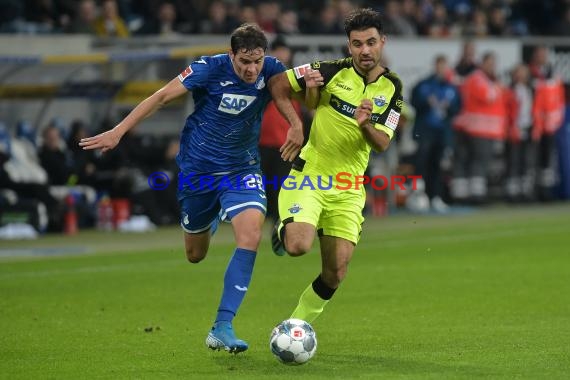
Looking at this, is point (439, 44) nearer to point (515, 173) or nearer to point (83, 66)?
point (515, 173)

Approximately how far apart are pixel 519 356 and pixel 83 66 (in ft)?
42.0

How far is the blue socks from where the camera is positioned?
8.66 meters

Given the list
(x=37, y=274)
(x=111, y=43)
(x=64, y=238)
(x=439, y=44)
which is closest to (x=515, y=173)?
(x=439, y=44)

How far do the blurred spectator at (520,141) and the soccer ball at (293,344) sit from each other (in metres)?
16.2

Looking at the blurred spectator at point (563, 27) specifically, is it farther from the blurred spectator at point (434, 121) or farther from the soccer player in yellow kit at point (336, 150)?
the soccer player in yellow kit at point (336, 150)

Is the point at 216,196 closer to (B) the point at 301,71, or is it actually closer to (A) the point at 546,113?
(B) the point at 301,71

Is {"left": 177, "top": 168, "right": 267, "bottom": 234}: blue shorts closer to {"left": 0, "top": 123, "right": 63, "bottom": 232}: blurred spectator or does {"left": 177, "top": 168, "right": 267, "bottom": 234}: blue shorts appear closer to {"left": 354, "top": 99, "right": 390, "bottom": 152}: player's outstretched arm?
{"left": 354, "top": 99, "right": 390, "bottom": 152}: player's outstretched arm

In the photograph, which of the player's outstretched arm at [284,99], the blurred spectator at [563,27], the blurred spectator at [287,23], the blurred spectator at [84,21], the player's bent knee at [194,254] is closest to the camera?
the player's outstretched arm at [284,99]

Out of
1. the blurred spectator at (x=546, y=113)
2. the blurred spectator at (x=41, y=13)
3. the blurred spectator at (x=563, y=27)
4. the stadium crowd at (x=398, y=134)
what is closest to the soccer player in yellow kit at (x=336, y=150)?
the stadium crowd at (x=398, y=134)

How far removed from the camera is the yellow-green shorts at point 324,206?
9.10 metres

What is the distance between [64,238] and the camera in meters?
18.3

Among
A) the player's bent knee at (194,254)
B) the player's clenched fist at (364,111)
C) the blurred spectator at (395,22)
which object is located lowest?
the blurred spectator at (395,22)

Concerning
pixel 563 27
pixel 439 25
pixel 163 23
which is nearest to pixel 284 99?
pixel 163 23

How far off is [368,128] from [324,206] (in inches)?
28.1
